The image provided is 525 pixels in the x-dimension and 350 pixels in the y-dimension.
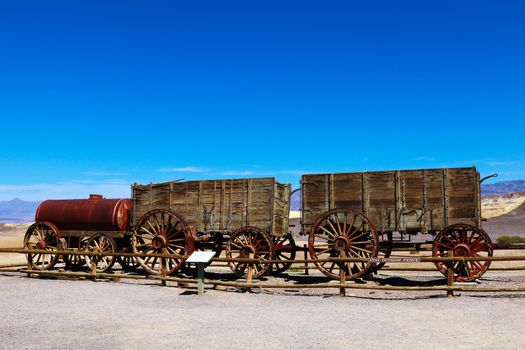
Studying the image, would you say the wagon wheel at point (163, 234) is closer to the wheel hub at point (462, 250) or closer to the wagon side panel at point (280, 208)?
the wagon side panel at point (280, 208)

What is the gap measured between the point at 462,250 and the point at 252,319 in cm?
665

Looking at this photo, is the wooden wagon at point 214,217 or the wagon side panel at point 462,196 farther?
the wooden wagon at point 214,217

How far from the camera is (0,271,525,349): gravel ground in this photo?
7.81 meters

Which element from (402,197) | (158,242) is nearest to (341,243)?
(402,197)

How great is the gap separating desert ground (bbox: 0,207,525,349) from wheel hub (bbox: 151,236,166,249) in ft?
5.26

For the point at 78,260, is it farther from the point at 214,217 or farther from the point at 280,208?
the point at 280,208

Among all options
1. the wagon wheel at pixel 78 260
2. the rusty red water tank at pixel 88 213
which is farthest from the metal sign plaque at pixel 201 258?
the wagon wheel at pixel 78 260

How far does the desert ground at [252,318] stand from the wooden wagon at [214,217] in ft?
5.57

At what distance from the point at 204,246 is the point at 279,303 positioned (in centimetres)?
524

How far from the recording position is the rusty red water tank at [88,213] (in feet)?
54.7

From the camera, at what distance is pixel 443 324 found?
29.1 feet

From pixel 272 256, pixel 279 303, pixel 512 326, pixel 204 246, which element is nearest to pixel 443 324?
pixel 512 326

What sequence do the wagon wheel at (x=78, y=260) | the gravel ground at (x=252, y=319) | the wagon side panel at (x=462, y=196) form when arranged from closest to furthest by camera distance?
the gravel ground at (x=252, y=319) < the wagon side panel at (x=462, y=196) < the wagon wheel at (x=78, y=260)

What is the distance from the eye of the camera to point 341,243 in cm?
1412
